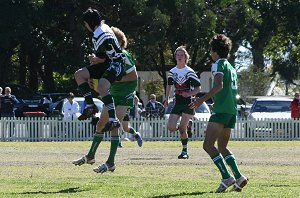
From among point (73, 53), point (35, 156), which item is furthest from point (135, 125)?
point (73, 53)

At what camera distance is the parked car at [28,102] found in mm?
46406

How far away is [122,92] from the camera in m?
14.9

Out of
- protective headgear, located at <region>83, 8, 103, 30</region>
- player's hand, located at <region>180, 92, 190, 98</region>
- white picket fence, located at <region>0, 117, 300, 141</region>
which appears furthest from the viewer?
white picket fence, located at <region>0, 117, 300, 141</region>

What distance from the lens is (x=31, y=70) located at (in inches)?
2468

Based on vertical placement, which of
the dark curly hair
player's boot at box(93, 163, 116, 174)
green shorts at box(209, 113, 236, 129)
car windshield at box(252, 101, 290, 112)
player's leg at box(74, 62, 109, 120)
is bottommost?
player's boot at box(93, 163, 116, 174)

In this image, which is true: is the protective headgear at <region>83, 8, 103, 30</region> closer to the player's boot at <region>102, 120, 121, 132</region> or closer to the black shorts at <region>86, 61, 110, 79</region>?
the black shorts at <region>86, 61, 110, 79</region>

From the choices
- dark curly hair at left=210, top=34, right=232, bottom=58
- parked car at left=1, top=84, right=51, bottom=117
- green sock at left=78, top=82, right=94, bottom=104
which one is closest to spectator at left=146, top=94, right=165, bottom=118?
parked car at left=1, top=84, right=51, bottom=117

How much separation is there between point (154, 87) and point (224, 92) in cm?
6234

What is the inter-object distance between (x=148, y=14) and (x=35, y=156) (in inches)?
1190

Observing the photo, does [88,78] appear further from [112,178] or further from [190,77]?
[190,77]

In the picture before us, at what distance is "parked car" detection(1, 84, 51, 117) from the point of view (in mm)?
46406

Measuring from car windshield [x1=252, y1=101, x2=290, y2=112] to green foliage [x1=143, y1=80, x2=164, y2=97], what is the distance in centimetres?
3613

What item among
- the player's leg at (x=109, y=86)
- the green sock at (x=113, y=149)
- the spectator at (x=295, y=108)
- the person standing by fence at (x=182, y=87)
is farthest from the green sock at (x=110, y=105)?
the spectator at (x=295, y=108)

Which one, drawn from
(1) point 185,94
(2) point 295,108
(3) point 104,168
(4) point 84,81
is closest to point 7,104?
(2) point 295,108
